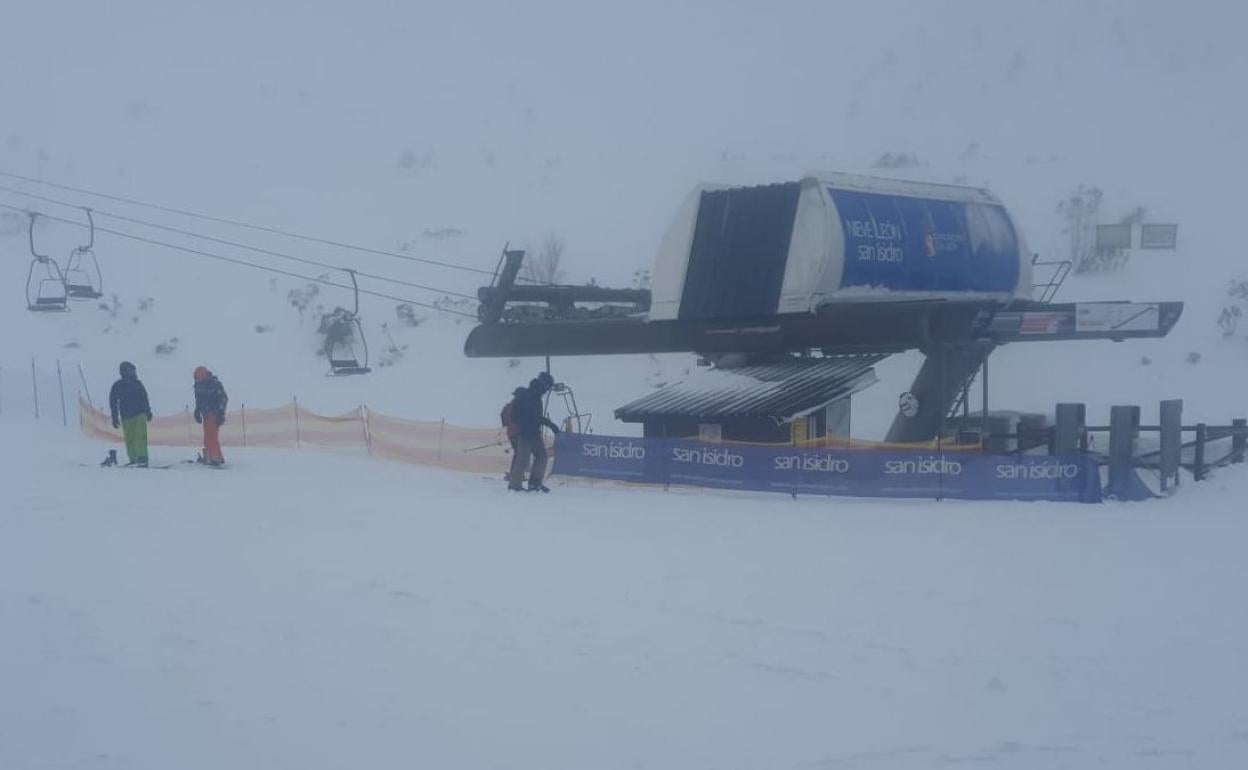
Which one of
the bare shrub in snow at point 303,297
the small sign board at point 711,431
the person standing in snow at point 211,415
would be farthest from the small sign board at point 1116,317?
the bare shrub in snow at point 303,297

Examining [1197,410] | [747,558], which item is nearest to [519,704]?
[747,558]

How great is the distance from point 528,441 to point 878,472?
4946 mm

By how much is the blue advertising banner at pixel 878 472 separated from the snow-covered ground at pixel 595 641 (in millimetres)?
2834

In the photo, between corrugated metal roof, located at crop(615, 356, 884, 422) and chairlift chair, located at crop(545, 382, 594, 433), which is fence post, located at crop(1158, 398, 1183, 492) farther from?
chairlift chair, located at crop(545, 382, 594, 433)

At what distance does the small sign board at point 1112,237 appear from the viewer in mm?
58469

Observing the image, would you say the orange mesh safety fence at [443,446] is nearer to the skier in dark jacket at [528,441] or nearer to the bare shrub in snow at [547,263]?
the skier in dark jacket at [528,441]

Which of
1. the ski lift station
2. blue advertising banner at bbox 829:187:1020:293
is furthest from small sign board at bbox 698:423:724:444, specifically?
blue advertising banner at bbox 829:187:1020:293

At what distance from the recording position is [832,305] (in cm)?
2181

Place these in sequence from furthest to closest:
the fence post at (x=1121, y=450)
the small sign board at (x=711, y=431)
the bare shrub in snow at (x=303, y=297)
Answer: the bare shrub in snow at (x=303, y=297) → the small sign board at (x=711, y=431) → the fence post at (x=1121, y=450)

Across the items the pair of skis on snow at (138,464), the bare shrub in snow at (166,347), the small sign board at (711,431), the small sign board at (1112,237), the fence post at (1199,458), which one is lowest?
the fence post at (1199,458)

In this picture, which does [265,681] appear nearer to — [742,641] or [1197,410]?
[742,641]

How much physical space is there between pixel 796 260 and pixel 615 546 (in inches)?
389

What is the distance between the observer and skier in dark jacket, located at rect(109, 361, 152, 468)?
695 inches

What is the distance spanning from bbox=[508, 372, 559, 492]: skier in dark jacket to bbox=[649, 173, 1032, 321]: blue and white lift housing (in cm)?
565
